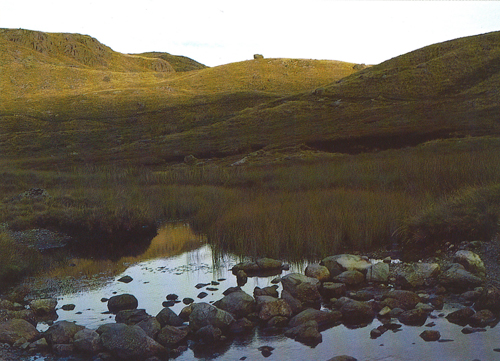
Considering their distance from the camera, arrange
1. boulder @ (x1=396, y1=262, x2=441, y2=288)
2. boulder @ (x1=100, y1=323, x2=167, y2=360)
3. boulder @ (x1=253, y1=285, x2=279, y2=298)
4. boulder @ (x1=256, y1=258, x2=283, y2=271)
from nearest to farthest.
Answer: boulder @ (x1=100, y1=323, x2=167, y2=360), boulder @ (x1=253, y1=285, x2=279, y2=298), boulder @ (x1=396, y1=262, x2=441, y2=288), boulder @ (x1=256, y1=258, x2=283, y2=271)

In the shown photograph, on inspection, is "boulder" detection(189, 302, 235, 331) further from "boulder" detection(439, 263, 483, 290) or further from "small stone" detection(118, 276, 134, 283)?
"boulder" detection(439, 263, 483, 290)

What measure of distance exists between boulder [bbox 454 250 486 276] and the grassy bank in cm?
142

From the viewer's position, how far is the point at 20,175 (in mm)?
26734

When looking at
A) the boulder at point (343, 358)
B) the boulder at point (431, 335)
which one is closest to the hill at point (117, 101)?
the boulder at point (431, 335)

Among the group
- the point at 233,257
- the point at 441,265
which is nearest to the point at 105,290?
the point at 233,257

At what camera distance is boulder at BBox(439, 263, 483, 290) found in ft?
22.0

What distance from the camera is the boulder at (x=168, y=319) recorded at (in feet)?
19.3

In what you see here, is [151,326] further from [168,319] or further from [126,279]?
[126,279]

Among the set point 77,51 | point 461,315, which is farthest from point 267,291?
point 77,51

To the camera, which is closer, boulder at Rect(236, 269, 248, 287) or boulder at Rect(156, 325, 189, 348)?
boulder at Rect(156, 325, 189, 348)

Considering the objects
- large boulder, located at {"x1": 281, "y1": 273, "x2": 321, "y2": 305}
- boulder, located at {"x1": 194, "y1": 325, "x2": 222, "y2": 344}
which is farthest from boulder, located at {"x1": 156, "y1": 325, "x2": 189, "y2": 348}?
large boulder, located at {"x1": 281, "y1": 273, "x2": 321, "y2": 305}

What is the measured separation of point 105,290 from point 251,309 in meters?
2.61

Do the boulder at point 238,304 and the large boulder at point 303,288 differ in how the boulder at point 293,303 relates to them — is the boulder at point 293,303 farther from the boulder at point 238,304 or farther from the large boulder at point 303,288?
the boulder at point 238,304

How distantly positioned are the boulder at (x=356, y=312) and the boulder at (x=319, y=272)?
1.25 meters
